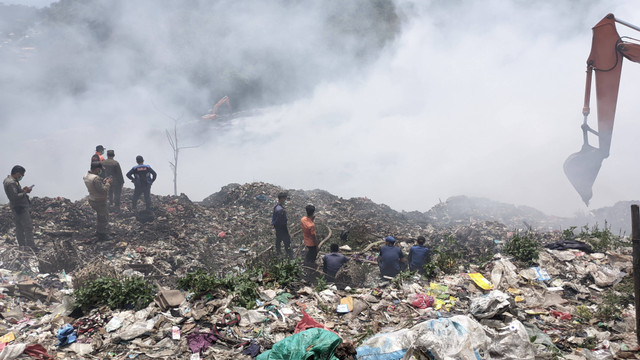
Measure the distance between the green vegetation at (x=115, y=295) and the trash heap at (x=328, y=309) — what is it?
2 cm

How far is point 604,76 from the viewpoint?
952 cm

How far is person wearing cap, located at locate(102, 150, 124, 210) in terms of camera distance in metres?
9.59

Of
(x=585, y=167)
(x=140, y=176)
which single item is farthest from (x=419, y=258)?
(x=585, y=167)

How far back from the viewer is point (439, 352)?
3.14 m

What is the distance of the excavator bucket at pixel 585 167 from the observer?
1034 cm

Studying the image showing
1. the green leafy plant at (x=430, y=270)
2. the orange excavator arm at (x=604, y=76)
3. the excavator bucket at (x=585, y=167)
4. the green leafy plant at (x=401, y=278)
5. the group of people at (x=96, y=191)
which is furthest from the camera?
the excavator bucket at (x=585, y=167)

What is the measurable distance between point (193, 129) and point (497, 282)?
30875 millimetres

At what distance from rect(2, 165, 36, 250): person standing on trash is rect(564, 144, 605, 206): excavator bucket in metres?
13.6

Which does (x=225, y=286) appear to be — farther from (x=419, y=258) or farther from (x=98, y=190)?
(x=98, y=190)

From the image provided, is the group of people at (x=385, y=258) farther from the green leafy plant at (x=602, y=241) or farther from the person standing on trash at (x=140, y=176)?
the person standing on trash at (x=140, y=176)

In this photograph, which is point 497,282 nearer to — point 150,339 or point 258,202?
point 150,339

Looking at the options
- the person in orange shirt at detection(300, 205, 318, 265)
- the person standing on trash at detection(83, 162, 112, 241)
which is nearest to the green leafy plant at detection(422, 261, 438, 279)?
the person in orange shirt at detection(300, 205, 318, 265)

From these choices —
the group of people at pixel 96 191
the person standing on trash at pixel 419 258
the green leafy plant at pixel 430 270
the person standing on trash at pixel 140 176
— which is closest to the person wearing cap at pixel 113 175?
the group of people at pixel 96 191

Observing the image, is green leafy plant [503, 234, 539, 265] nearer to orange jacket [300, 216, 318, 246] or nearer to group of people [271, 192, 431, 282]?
group of people [271, 192, 431, 282]
